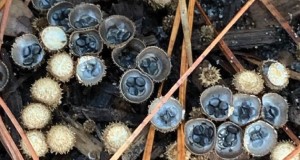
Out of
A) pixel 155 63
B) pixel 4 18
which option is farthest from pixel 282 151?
pixel 4 18

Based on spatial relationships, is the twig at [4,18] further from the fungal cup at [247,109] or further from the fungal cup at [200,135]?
the fungal cup at [247,109]

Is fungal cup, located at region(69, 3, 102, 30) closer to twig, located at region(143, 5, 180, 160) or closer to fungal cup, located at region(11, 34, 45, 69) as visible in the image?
fungal cup, located at region(11, 34, 45, 69)

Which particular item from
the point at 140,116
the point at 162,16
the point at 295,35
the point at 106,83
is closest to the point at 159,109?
the point at 140,116

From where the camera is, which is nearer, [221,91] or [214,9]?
[221,91]

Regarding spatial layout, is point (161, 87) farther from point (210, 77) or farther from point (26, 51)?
point (26, 51)

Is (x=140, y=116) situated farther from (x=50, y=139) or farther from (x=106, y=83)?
(x=50, y=139)
